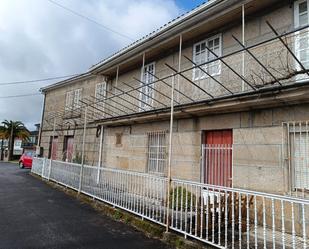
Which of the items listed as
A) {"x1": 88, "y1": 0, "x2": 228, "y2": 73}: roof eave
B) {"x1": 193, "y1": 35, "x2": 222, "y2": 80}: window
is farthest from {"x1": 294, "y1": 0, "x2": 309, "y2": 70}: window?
{"x1": 193, "y1": 35, "x2": 222, "y2": 80}: window

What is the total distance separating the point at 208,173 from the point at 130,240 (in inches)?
136

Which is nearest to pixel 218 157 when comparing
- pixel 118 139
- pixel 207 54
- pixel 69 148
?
pixel 207 54

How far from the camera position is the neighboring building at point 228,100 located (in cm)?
603

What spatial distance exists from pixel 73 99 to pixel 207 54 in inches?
452

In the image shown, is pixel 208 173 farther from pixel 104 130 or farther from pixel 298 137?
pixel 104 130

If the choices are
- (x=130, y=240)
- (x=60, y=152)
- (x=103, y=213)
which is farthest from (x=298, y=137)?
(x=60, y=152)

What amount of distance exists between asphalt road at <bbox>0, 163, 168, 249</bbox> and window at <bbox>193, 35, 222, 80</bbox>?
535 centimetres

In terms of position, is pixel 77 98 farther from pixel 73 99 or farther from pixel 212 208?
pixel 212 208

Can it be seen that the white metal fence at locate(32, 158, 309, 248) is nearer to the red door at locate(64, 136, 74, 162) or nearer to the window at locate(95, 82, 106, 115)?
the window at locate(95, 82, 106, 115)

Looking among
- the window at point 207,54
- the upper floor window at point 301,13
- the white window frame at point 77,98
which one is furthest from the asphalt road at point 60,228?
the white window frame at point 77,98

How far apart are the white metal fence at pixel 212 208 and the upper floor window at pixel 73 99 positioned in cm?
847

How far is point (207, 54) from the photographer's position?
8633 mm

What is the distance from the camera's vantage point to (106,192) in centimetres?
816

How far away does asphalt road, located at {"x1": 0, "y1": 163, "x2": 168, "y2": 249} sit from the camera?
5066 mm
